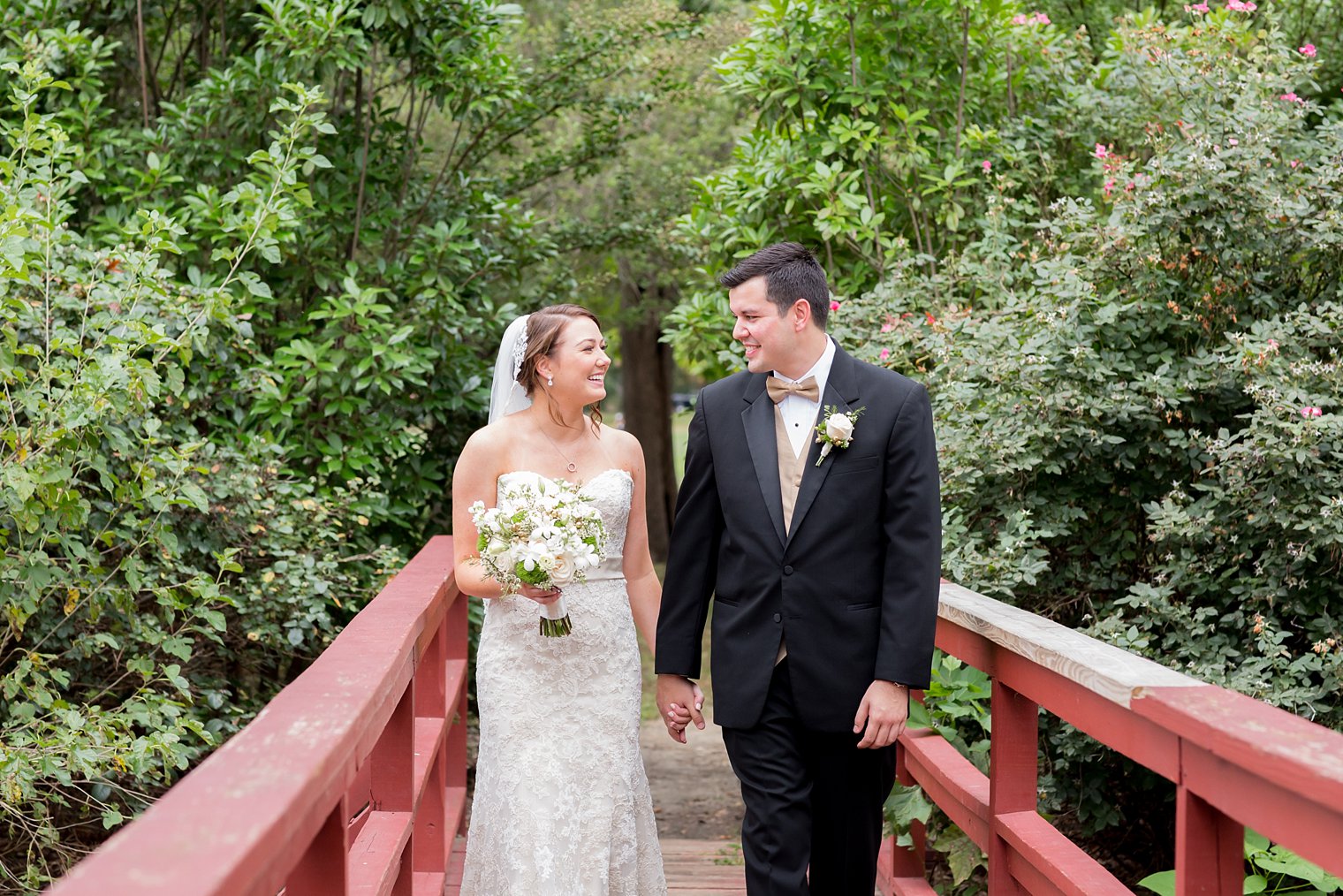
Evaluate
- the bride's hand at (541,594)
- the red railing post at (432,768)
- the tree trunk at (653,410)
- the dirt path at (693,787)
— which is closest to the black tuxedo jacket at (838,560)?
the bride's hand at (541,594)

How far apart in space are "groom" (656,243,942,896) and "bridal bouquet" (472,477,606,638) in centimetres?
34

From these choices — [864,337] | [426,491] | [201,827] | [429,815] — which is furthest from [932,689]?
[426,491]

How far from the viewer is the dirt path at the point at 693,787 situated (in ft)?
23.5

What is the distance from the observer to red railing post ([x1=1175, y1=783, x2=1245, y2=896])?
2131 mm

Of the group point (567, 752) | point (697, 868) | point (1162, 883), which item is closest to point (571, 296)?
point (697, 868)

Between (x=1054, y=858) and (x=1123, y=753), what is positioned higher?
(x=1123, y=753)

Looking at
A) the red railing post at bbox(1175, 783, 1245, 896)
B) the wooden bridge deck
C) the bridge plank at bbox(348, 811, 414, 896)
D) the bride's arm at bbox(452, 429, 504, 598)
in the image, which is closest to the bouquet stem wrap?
the bride's arm at bbox(452, 429, 504, 598)

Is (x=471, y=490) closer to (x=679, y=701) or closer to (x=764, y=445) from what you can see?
(x=679, y=701)

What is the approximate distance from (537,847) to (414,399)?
4.33 metres

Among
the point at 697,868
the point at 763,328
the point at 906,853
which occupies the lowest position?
the point at 697,868

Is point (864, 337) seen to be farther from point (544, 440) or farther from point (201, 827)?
point (201, 827)

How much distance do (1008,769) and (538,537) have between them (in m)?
1.37

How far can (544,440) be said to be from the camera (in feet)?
14.1

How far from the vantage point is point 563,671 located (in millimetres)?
4098
